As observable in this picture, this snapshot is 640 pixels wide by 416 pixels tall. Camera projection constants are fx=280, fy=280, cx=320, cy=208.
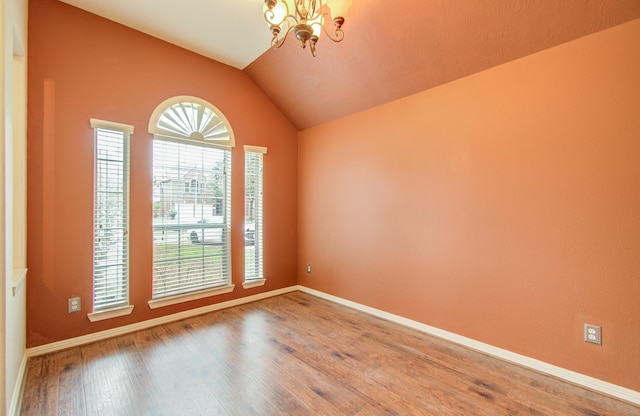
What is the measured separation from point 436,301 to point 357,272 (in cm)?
105

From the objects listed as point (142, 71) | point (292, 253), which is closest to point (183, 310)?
point (292, 253)

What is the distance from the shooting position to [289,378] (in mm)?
2143

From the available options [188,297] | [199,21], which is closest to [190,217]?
[188,297]

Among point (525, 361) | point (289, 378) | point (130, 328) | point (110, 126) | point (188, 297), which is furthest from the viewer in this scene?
point (188, 297)

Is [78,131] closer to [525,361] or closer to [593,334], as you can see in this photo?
[525,361]

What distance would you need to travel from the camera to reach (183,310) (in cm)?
330

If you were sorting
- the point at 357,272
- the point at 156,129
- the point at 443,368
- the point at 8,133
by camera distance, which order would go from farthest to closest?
the point at 357,272, the point at 156,129, the point at 443,368, the point at 8,133

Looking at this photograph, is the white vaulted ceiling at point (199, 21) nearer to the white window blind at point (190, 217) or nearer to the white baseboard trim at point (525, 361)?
the white window blind at point (190, 217)

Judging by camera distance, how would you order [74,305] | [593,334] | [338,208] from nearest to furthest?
[593,334]
[74,305]
[338,208]

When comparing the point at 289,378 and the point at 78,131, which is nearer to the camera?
the point at 289,378

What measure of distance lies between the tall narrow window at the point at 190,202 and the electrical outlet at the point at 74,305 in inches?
23.9

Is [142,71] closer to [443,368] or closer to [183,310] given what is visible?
[183,310]

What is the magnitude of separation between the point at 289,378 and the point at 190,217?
2157mm

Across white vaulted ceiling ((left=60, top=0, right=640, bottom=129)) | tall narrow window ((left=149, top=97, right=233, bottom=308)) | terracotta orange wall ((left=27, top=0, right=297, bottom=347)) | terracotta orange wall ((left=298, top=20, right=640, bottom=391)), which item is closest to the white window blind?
tall narrow window ((left=149, top=97, right=233, bottom=308))
